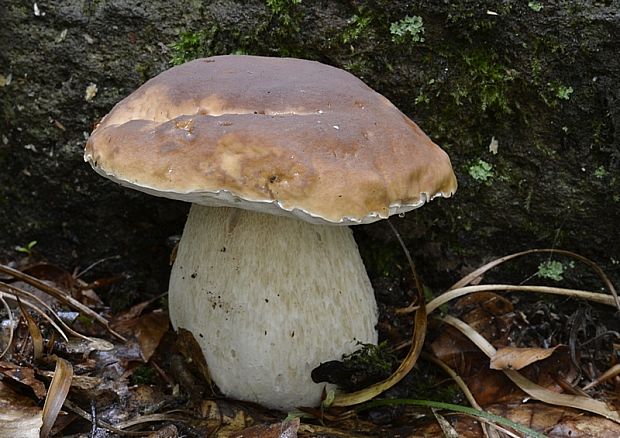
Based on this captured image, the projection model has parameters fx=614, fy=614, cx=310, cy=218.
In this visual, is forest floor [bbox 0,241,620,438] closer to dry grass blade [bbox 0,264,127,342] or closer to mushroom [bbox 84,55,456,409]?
dry grass blade [bbox 0,264,127,342]

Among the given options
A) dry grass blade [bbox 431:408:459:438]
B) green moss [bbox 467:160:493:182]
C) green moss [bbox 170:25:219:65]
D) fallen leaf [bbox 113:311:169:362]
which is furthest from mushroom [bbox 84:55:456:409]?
green moss [bbox 467:160:493:182]

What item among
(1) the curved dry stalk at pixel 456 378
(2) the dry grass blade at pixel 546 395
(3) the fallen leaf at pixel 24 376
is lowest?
(1) the curved dry stalk at pixel 456 378

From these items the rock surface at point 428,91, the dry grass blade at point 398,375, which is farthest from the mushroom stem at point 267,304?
the rock surface at point 428,91

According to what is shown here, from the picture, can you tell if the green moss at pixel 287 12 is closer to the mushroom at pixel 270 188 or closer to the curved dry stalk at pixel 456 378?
the mushroom at pixel 270 188

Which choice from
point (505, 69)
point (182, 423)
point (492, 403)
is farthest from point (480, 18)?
point (182, 423)

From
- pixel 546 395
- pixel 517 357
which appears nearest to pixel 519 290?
pixel 517 357

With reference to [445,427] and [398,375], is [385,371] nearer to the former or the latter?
[398,375]
